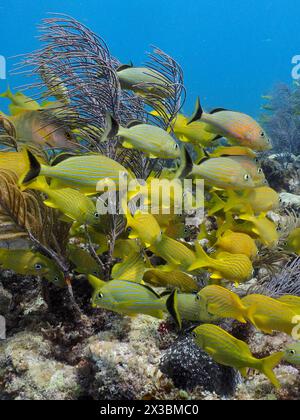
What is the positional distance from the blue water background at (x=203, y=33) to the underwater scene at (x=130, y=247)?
140 m

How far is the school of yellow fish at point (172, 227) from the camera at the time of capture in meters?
2.53

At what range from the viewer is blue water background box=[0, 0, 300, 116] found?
143 meters

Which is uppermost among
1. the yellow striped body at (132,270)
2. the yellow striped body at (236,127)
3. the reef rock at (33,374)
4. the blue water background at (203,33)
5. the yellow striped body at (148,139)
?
the blue water background at (203,33)

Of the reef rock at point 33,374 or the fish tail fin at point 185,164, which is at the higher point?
the fish tail fin at point 185,164

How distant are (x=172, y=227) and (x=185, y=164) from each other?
0.92 meters

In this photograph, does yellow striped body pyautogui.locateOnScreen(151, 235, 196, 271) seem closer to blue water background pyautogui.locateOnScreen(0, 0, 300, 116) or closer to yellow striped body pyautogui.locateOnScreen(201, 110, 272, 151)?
yellow striped body pyautogui.locateOnScreen(201, 110, 272, 151)

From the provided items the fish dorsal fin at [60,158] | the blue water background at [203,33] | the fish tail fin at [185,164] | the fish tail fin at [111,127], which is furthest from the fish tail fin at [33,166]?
the blue water background at [203,33]

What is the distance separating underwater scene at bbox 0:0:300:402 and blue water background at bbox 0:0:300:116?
140292 millimetres

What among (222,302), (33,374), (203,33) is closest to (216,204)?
(222,302)

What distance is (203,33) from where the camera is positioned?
177000 mm

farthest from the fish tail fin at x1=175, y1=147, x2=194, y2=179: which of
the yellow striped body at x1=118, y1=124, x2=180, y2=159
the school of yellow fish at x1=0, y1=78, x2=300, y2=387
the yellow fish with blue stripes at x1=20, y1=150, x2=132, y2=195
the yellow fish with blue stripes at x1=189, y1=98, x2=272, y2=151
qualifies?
the yellow fish with blue stripes at x1=189, y1=98, x2=272, y2=151

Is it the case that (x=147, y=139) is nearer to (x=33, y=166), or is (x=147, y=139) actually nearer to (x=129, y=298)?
(x=33, y=166)

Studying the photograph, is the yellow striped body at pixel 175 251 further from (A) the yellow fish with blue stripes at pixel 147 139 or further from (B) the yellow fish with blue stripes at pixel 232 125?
(B) the yellow fish with blue stripes at pixel 232 125
